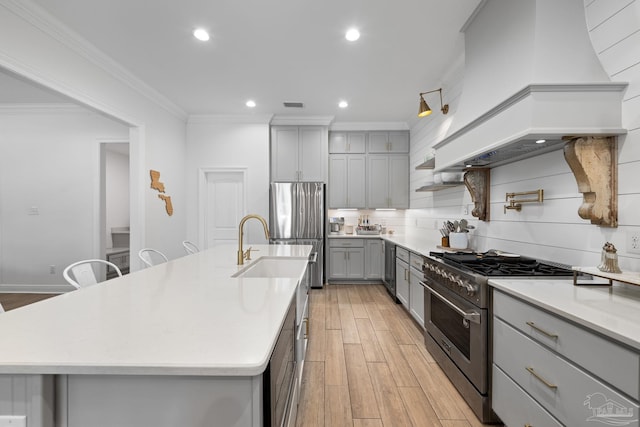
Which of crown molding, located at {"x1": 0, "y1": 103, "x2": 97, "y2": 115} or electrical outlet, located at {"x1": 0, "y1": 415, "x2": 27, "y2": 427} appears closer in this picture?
electrical outlet, located at {"x1": 0, "y1": 415, "x2": 27, "y2": 427}

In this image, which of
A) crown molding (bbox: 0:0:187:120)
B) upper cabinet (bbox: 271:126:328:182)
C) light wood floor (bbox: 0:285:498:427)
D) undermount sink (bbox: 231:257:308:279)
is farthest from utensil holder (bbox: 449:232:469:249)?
crown molding (bbox: 0:0:187:120)

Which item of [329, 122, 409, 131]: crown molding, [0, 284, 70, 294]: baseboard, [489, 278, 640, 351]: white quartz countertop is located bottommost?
[0, 284, 70, 294]: baseboard

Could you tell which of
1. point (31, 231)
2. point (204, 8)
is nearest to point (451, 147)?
point (204, 8)

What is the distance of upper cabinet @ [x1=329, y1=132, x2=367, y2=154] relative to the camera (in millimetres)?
5160

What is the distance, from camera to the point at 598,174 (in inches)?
60.5

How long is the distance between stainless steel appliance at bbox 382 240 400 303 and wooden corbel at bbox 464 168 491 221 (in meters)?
1.54

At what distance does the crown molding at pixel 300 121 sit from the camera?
4.88 metres

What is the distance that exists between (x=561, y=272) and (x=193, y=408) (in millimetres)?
2073

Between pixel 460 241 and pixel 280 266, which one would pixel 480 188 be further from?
pixel 280 266

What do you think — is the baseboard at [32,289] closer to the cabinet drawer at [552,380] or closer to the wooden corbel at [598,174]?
the cabinet drawer at [552,380]

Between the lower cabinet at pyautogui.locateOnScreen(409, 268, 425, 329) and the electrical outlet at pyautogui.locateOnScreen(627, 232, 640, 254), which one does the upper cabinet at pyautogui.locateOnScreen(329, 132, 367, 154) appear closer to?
the lower cabinet at pyautogui.locateOnScreen(409, 268, 425, 329)

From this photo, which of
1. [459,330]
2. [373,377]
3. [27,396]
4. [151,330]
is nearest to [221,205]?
[373,377]

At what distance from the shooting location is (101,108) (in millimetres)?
3078

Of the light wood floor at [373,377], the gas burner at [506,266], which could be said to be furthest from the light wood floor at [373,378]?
the gas burner at [506,266]
